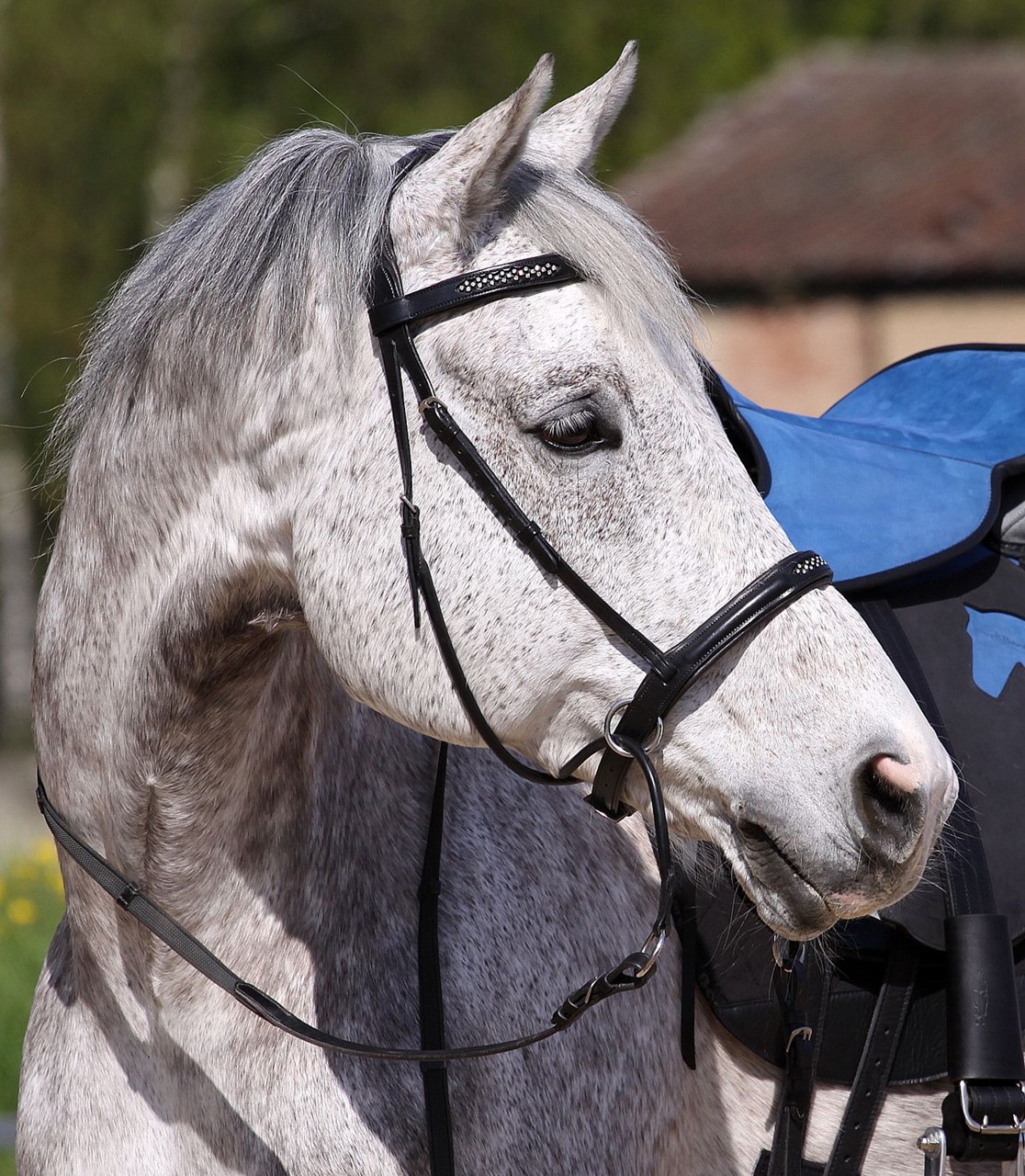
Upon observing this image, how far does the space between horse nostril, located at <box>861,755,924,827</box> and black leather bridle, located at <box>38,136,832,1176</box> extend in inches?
8.3

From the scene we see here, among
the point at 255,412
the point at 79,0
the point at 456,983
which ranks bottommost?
the point at 456,983

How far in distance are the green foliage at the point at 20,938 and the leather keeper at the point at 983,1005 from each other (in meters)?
2.99

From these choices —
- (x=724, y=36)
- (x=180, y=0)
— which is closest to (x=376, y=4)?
(x=180, y=0)

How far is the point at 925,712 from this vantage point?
2125mm

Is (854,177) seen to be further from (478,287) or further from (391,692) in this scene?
(391,692)

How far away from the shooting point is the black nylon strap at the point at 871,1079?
2.07 meters

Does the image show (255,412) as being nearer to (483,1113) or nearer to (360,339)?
(360,339)

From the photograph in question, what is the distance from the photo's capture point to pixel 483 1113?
185cm

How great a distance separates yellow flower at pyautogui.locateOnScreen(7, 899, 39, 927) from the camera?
4477 mm

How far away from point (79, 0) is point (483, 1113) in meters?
12.7

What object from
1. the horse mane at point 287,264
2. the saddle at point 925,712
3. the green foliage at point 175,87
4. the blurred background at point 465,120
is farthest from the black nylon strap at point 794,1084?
the green foliage at point 175,87

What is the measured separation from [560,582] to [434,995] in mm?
620

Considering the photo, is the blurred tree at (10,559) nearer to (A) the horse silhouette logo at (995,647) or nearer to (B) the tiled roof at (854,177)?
(B) the tiled roof at (854,177)

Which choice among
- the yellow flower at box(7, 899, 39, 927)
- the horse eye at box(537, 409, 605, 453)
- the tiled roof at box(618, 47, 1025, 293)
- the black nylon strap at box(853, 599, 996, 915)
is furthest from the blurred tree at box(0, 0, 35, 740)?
the horse eye at box(537, 409, 605, 453)
